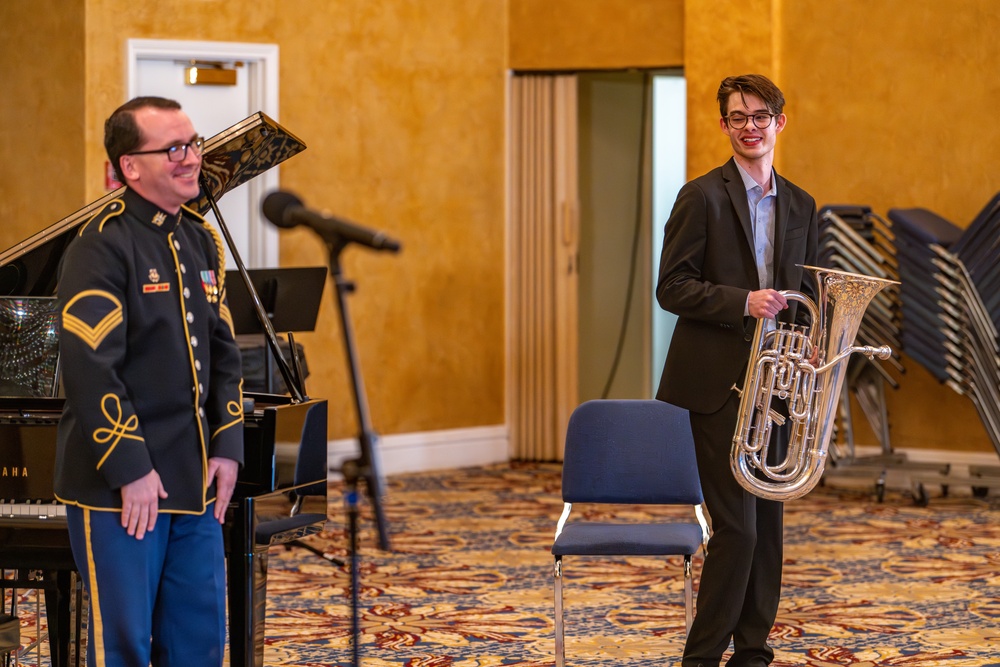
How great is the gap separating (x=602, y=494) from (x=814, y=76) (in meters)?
4.76

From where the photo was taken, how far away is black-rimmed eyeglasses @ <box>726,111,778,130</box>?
334 cm

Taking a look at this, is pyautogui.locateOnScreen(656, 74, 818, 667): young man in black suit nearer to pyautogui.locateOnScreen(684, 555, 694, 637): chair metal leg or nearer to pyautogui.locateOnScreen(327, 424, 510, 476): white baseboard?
pyautogui.locateOnScreen(684, 555, 694, 637): chair metal leg

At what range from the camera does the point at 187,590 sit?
276cm

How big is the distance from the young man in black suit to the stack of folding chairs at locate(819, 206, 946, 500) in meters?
3.95

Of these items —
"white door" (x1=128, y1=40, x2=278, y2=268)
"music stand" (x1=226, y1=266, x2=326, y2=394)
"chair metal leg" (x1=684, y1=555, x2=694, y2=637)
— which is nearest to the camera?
"chair metal leg" (x1=684, y1=555, x2=694, y2=637)

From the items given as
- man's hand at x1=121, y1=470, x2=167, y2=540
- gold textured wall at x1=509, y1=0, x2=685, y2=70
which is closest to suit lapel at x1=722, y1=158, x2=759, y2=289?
man's hand at x1=121, y1=470, x2=167, y2=540

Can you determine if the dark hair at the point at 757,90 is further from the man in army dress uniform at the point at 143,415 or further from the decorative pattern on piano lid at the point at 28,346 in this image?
the decorative pattern on piano lid at the point at 28,346

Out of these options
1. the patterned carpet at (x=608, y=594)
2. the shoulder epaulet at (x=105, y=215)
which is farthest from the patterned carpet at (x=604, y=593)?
the shoulder epaulet at (x=105, y=215)

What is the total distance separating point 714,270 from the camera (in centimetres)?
344

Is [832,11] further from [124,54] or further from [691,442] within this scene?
[691,442]

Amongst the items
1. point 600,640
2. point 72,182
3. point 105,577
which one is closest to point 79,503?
point 105,577

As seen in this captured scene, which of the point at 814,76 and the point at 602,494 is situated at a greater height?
the point at 814,76

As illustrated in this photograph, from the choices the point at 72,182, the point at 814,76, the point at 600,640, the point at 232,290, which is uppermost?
the point at 814,76

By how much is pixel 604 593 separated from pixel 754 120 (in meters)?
2.44
